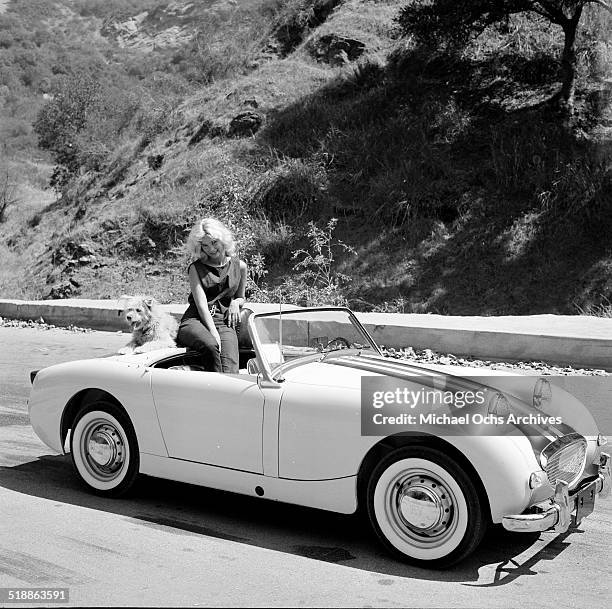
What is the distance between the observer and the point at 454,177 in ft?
61.5

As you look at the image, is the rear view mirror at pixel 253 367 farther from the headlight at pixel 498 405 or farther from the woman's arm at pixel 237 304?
the headlight at pixel 498 405

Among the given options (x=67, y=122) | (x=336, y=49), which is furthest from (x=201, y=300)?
(x=67, y=122)

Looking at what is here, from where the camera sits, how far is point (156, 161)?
81.8 feet

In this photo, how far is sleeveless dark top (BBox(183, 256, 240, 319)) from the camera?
6208 millimetres

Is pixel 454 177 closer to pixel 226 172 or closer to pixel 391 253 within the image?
pixel 391 253

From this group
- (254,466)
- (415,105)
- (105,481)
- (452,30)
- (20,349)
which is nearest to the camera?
(254,466)

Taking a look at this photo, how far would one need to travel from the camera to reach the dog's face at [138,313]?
705 centimetres

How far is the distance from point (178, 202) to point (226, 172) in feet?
4.99

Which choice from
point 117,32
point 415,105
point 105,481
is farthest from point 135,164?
point 117,32

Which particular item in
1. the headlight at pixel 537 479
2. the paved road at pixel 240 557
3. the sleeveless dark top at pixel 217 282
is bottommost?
the paved road at pixel 240 557

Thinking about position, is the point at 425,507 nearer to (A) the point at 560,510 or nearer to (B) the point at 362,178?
(A) the point at 560,510

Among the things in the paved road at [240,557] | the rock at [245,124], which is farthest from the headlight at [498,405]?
the rock at [245,124]

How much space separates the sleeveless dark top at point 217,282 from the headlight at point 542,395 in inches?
97.6

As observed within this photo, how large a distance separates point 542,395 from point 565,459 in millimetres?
491
